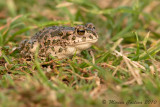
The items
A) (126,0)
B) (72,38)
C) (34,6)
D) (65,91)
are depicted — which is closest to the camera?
(65,91)

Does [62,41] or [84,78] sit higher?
[62,41]

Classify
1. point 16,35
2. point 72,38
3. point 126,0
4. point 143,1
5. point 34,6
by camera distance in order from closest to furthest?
point 72,38
point 16,35
point 143,1
point 126,0
point 34,6

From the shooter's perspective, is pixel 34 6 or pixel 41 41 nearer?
pixel 41 41

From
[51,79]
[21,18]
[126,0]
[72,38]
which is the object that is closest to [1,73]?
[51,79]

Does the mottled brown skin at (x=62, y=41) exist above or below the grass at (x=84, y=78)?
above

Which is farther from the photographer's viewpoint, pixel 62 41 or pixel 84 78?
pixel 62 41

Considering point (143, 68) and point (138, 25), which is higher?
point (138, 25)

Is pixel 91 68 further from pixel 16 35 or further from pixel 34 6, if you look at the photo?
pixel 34 6

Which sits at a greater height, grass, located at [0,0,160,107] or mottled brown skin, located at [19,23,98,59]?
mottled brown skin, located at [19,23,98,59]
